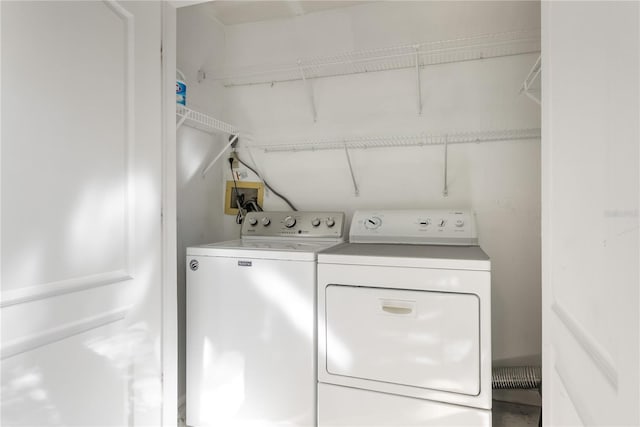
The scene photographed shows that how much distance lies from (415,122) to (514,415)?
5.44 feet

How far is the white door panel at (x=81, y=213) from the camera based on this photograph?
93cm

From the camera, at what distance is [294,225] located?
2.09 meters

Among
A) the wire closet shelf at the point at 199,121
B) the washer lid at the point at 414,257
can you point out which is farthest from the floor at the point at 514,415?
the wire closet shelf at the point at 199,121

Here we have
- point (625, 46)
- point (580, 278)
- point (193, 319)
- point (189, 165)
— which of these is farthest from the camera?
point (189, 165)

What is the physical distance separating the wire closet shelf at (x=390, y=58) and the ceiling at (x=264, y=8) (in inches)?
12.6

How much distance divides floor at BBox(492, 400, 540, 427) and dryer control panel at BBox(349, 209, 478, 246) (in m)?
0.90

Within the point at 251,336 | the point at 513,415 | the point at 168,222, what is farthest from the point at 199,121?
the point at 513,415

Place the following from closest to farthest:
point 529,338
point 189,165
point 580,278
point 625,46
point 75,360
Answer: point 625,46
point 580,278
point 75,360
point 529,338
point 189,165

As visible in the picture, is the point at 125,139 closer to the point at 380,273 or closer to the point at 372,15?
the point at 380,273

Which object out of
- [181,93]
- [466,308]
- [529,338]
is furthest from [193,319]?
[529,338]

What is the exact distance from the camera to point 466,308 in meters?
1.32

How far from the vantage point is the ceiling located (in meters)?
2.16

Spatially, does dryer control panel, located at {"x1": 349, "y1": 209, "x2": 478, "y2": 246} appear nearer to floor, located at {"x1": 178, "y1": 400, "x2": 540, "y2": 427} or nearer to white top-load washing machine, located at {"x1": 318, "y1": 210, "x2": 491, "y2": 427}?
white top-load washing machine, located at {"x1": 318, "y1": 210, "x2": 491, "y2": 427}

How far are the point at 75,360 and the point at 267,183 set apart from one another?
148cm
